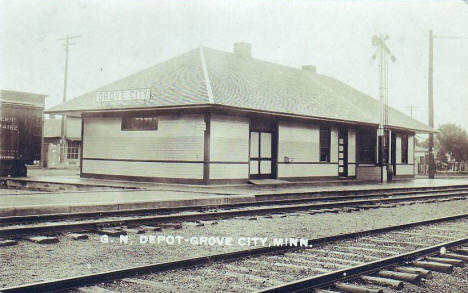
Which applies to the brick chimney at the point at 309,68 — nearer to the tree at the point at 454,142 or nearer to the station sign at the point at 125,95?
the station sign at the point at 125,95

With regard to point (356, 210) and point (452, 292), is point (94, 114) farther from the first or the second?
point (452, 292)

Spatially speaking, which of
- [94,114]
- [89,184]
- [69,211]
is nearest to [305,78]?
[94,114]

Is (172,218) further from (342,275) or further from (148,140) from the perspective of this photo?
(148,140)

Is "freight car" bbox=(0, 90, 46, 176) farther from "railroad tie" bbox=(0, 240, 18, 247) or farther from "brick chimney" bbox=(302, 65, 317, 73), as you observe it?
"brick chimney" bbox=(302, 65, 317, 73)

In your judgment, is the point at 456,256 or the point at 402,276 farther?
the point at 456,256

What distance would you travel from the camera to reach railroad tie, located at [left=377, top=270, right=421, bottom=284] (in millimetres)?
5445

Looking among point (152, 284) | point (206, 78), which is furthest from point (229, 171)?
point (152, 284)

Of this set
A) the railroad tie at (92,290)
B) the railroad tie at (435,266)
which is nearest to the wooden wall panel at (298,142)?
the railroad tie at (435,266)

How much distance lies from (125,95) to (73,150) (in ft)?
91.4

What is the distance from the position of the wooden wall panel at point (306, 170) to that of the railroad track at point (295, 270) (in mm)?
12874

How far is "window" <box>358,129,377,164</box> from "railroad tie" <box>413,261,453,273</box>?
2060 cm

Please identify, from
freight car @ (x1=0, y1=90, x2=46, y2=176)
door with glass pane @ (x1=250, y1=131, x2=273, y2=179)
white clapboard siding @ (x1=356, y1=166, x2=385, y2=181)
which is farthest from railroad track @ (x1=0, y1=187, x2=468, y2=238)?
freight car @ (x1=0, y1=90, x2=46, y2=176)

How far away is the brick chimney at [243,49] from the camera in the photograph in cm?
2577

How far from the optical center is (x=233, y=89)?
19.9 metres
